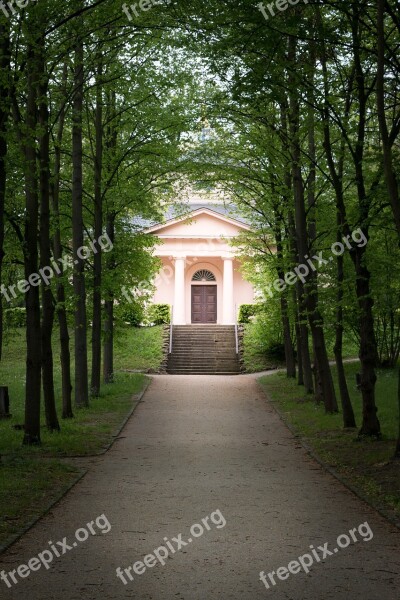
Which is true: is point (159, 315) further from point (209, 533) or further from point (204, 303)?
point (209, 533)

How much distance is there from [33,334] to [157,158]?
33.7ft

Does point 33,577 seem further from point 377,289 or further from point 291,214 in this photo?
point 291,214

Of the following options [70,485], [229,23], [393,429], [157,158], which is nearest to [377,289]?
[393,429]

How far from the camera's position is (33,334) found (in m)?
12.4

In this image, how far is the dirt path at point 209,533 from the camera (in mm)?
5559

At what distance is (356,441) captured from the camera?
13.0 meters

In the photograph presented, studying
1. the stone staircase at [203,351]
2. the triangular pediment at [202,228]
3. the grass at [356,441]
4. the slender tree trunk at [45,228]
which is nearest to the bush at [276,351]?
the stone staircase at [203,351]

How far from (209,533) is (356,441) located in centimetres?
641

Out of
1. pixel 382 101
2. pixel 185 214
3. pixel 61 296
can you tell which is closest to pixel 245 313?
pixel 185 214

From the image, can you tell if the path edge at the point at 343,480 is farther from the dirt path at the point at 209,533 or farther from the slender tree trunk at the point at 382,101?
the slender tree trunk at the point at 382,101

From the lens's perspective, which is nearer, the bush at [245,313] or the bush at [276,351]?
the bush at [276,351]

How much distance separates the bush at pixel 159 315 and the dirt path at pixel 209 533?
27.4m

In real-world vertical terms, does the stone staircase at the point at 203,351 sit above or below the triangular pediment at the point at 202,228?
below

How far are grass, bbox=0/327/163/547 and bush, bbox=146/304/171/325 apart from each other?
40.7 ft
